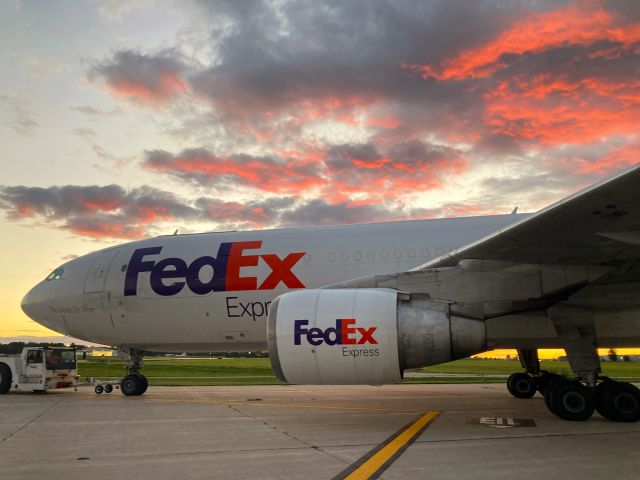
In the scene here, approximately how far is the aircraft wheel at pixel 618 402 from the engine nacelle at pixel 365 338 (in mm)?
2695

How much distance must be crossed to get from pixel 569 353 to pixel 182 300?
8850 millimetres

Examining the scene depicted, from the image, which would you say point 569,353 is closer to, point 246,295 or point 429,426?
point 429,426

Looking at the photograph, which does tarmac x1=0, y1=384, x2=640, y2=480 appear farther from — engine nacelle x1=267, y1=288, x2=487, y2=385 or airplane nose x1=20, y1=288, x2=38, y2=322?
airplane nose x1=20, y1=288, x2=38, y2=322

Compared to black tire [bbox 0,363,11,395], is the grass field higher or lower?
lower

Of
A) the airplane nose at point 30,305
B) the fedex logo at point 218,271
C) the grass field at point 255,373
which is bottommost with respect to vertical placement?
the grass field at point 255,373

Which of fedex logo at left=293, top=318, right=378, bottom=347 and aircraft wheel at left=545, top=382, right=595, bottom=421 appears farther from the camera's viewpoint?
aircraft wheel at left=545, top=382, right=595, bottom=421

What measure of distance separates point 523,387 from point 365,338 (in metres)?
8.34

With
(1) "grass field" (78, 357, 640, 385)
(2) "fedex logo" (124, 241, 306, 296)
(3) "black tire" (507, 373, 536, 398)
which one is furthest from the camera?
(1) "grass field" (78, 357, 640, 385)

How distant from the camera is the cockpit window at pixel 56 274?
54.0ft

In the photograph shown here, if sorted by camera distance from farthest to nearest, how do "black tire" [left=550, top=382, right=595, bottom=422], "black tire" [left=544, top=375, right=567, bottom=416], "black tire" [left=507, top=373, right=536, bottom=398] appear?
"black tire" [left=507, top=373, right=536, bottom=398], "black tire" [left=544, top=375, right=567, bottom=416], "black tire" [left=550, top=382, right=595, bottom=422]

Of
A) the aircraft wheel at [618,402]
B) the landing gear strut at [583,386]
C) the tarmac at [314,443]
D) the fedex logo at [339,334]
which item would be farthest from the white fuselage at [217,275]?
the fedex logo at [339,334]

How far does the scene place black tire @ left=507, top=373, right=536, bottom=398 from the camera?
14.9m

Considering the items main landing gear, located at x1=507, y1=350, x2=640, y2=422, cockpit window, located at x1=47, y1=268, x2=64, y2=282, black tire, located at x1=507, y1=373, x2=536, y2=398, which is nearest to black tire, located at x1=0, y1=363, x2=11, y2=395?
cockpit window, located at x1=47, y1=268, x2=64, y2=282

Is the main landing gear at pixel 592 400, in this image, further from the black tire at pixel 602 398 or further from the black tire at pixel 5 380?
the black tire at pixel 5 380
